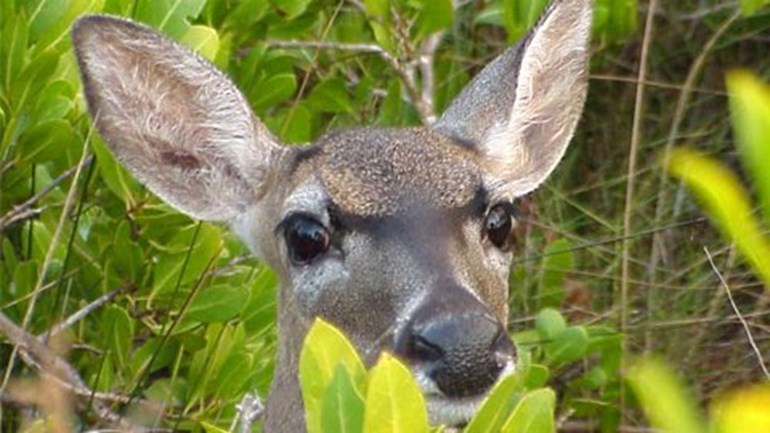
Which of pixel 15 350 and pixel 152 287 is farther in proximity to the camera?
pixel 152 287

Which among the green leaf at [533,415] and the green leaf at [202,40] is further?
the green leaf at [202,40]

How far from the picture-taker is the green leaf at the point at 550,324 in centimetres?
484

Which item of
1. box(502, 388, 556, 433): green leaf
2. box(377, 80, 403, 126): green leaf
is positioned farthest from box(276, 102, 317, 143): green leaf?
box(502, 388, 556, 433): green leaf

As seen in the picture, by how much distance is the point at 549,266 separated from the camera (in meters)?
5.36

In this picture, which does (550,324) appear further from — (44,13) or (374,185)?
(44,13)

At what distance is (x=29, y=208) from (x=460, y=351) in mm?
1728

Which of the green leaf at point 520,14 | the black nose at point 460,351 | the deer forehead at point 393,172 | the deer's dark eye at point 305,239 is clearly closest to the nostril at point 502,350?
the black nose at point 460,351

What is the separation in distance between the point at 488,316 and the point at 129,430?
1.40 m

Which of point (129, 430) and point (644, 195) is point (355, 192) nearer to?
point (129, 430)

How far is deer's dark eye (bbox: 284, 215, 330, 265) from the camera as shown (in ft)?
12.2

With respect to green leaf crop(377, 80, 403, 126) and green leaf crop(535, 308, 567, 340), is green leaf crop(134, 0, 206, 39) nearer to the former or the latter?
green leaf crop(377, 80, 403, 126)

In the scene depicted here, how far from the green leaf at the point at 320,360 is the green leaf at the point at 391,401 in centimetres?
13

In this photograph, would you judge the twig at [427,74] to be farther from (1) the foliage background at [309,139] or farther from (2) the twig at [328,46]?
(2) the twig at [328,46]

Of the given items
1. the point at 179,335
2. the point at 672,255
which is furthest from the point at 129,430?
the point at 672,255
